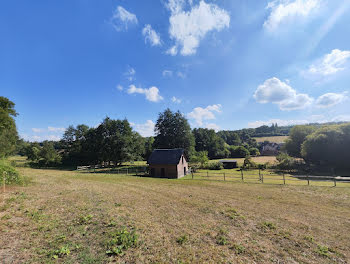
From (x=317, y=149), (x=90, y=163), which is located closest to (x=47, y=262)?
(x=317, y=149)

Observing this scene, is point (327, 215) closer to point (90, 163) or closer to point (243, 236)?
point (243, 236)

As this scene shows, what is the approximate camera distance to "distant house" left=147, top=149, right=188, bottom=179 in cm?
2965

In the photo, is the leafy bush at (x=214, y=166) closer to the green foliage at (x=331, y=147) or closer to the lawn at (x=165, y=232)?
the green foliage at (x=331, y=147)

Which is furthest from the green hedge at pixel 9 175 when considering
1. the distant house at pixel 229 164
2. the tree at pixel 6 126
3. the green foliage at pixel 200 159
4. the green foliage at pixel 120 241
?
the distant house at pixel 229 164

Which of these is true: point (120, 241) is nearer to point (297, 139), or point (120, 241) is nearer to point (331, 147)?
point (331, 147)

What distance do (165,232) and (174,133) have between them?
36.6 metres

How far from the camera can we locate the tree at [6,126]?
93.8ft

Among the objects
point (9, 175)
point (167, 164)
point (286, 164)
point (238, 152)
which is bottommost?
point (286, 164)

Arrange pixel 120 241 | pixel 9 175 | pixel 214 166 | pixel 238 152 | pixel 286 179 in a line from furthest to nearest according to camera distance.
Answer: pixel 238 152, pixel 214 166, pixel 286 179, pixel 9 175, pixel 120 241

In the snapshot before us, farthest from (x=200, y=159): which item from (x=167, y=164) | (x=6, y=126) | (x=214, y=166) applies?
(x=6, y=126)

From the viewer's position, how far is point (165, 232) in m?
6.73

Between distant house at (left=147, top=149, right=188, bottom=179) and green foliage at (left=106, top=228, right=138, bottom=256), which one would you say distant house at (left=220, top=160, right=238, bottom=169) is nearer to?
distant house at (left=147, top=149, right=188, bottom=179)

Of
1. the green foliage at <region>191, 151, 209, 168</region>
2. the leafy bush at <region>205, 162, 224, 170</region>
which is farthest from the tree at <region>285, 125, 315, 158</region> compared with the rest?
the green foliage at <region>191, 151, 209, 168</region>

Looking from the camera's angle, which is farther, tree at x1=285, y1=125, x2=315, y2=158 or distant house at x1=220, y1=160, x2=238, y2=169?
distant house at x1=220, y1=160, x2=238, y2=169
